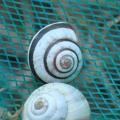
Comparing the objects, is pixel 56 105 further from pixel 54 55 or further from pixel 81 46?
pixel 81 46

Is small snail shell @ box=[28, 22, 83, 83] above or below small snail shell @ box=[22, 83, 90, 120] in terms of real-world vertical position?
above

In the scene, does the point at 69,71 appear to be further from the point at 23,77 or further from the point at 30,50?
the point at 23,77

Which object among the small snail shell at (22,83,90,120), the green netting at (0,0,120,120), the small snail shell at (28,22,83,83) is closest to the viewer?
the small snail shell at (22,83,90,120)

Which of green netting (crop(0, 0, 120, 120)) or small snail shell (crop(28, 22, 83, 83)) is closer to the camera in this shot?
small snail shell (crop(28, 22, 83, 83))

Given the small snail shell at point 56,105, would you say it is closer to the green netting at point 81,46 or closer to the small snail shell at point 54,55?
the small snail shell at point 54,55

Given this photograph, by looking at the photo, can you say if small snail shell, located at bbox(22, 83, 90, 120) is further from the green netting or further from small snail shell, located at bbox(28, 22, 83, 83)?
the green netting

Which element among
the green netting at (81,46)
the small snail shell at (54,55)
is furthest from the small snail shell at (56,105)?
the green netting at (81,46)

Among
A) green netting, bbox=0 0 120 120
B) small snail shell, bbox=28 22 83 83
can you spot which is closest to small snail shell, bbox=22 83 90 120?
small snail shell, bbox=28 22 83 83

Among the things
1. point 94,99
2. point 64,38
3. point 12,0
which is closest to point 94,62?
point 94,99

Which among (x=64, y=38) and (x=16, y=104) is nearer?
(x=64, y=38)
